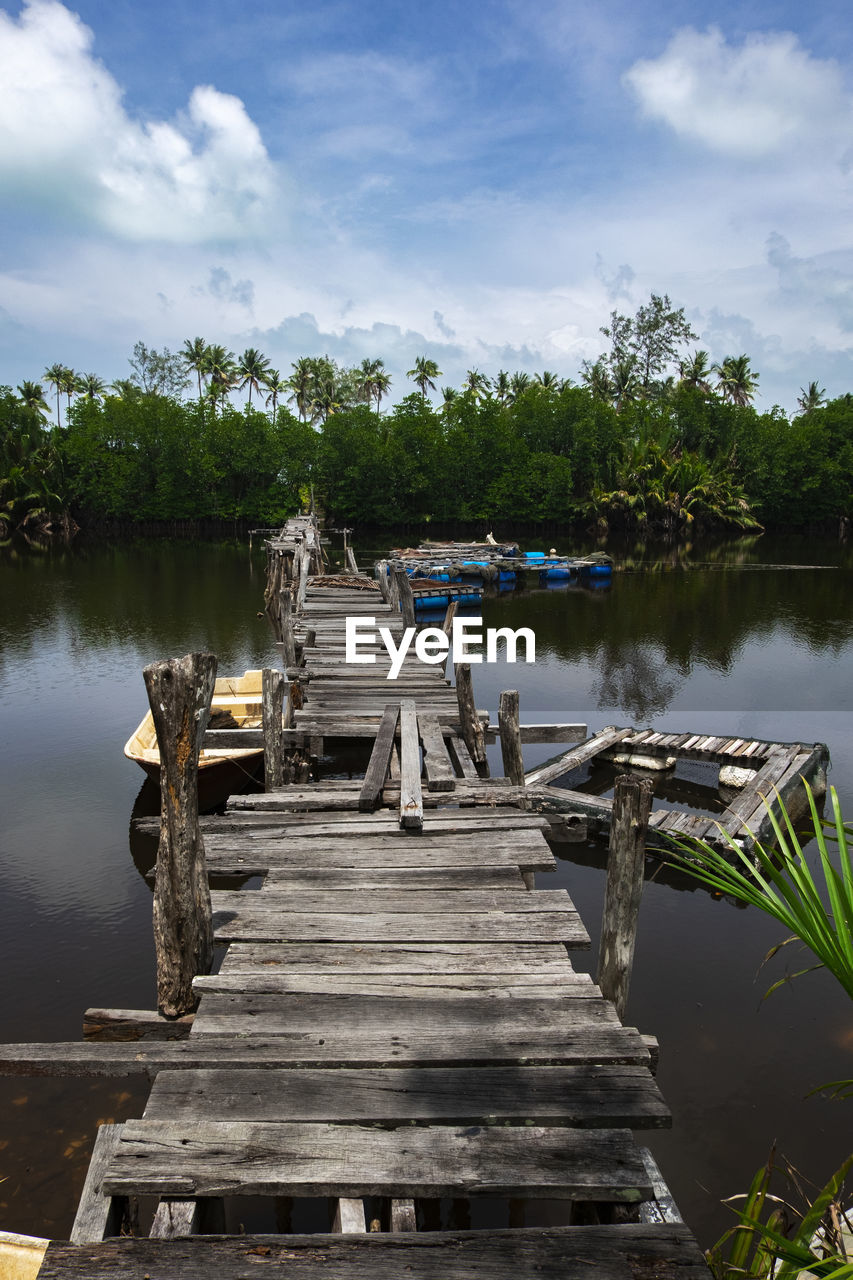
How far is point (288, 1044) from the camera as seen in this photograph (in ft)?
14.4

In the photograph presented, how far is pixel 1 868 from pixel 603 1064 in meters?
10.5

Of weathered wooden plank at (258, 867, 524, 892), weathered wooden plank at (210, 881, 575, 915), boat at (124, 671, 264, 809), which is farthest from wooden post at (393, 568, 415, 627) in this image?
weathered wooden plank at (210, 881, 575, 915)

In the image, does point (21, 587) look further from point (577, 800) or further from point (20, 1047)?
point (20, 1047)

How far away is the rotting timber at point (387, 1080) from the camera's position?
3330mm

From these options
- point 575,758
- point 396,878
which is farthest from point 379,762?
point 575,758

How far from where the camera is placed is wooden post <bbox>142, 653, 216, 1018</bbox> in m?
5.00

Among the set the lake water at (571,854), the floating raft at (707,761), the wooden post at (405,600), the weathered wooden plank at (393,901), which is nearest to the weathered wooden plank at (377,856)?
the weathered wooden plank at (393,901)

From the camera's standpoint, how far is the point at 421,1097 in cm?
401

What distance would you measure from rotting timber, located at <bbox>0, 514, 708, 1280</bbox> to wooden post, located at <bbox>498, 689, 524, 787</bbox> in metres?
3.22

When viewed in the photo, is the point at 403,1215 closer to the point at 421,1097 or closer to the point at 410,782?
the point at 421,1097

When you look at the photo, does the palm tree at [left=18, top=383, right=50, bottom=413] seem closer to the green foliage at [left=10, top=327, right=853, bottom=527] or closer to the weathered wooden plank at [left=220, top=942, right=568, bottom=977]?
the green foliage at [left=10, top=327, right=853, bottom=527]

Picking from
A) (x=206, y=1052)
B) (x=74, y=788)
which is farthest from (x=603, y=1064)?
(x=74, y=788)

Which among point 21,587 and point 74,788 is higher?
point 21,587

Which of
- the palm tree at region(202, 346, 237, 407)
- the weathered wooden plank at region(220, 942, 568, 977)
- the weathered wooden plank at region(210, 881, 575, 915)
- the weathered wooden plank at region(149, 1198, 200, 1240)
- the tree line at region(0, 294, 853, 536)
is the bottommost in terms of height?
the weathered wooden plank at region(149, 1198, 200, 1240)
